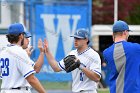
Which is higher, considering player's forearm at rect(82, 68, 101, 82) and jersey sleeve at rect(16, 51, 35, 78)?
jersey sleeve at rect(16, 51, 35, 78)

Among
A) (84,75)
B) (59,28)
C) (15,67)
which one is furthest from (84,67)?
(59,28)

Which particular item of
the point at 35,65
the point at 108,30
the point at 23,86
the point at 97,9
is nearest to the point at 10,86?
the point at 23,86

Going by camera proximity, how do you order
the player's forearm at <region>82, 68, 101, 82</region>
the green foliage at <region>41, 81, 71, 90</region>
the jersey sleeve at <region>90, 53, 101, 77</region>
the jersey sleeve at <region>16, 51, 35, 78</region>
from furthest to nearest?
the green foliage at <region>41, 81, 71, 90</region> < the jersey sleeve at <region>90, 53, 101, 77</region> < the player's forearm at <region>82, 68, 101, 82</region> < the jersey sleeve at <region>16, 51, 35, 78</region>

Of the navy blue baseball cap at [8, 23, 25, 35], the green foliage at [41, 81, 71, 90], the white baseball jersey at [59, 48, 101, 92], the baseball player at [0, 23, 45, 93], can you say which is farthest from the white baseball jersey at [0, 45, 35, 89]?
the green foliage at [41, 81, 71, 90]

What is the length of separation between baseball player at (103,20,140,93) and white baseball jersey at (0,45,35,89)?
1.18m

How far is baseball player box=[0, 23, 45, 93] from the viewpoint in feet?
28.1

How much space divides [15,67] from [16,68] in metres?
0.02

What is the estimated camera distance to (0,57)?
8875 mm

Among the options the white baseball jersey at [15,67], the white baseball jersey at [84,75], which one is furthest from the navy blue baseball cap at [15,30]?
the white baseball jersey at [84,75]

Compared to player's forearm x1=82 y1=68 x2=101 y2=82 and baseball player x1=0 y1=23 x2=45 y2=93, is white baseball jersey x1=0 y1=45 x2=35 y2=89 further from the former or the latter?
player's forearm x1=82 y1=68 x2=101 y2=82

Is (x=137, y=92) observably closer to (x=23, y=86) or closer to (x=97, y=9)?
(x=23, y=86)

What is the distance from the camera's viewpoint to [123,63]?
8.45m

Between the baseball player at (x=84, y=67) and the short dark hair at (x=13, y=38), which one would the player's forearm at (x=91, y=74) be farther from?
the short dark hair at (x=13, y=38)

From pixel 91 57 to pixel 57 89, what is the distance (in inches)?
394
